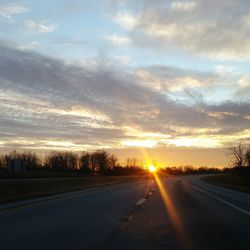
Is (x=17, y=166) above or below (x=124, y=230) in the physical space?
above

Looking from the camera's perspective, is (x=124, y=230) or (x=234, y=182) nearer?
(x=124, y=230)

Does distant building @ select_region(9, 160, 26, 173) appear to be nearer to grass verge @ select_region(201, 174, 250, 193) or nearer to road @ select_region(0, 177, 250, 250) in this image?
grass verge @ select_region(201, 174, 250, 193)

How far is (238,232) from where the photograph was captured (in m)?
14.3

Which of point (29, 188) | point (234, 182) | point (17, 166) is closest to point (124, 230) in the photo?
point (29, 188)

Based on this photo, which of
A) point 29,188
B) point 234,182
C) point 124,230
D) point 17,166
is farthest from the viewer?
point 17,166

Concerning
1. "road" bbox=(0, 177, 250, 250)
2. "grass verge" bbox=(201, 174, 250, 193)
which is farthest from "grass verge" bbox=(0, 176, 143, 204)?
"grass verge" bbox=(201, 174, 250, 193)

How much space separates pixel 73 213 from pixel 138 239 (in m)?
8.14

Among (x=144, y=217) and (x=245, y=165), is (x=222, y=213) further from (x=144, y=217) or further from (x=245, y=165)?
(x=245, y=165)

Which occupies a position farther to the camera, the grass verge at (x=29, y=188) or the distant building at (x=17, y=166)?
the distant building at (x=17, y=166)

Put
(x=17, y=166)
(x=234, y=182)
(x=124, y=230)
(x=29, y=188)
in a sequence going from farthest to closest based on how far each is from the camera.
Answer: (x=17, y=166) < (x=234, y=182) < (x=29, y=188) < (x=124, y=230)

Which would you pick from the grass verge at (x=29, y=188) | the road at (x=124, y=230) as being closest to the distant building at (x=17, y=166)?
the grass verge at (x=29, y=188)

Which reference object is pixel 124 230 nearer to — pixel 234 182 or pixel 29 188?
pixel 29 188

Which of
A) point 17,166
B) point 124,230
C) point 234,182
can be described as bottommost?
point 124,230

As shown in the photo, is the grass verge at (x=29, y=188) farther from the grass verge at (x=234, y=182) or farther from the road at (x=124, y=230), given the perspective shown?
the grass verge at (x=234, y=182)
